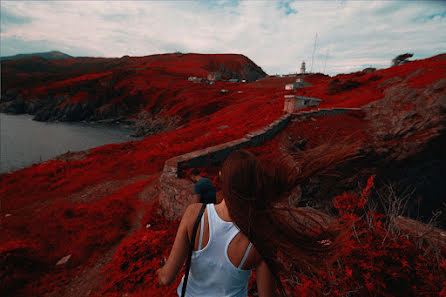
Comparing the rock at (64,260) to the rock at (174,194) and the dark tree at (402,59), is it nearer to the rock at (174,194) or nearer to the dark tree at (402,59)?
the rock at (174,194)

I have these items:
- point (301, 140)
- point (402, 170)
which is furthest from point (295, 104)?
point (402, 170)

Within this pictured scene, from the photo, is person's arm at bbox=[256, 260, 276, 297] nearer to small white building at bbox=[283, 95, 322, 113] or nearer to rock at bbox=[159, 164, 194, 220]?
rock at bbox=[159, 164, 194, 220]

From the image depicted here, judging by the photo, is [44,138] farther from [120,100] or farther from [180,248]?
[180,248]

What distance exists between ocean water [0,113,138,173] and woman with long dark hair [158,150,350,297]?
88.3 feet

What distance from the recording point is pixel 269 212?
51.2 inches

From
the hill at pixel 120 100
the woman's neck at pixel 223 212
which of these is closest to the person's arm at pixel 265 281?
the woman's neck at pixel 223 212

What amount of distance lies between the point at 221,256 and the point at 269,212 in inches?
17.6

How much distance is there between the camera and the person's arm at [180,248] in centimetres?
131

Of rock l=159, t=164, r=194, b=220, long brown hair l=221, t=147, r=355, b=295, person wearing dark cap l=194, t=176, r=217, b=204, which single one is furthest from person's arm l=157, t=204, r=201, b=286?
rock l=159, t=164, r=194, b=220

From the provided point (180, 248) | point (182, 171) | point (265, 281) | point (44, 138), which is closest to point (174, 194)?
point (182, 171)

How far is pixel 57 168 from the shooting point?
11.6 m

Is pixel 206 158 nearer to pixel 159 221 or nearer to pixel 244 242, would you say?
pixel 159 221

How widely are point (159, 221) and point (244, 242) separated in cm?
543

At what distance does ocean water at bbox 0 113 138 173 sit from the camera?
2223cm
